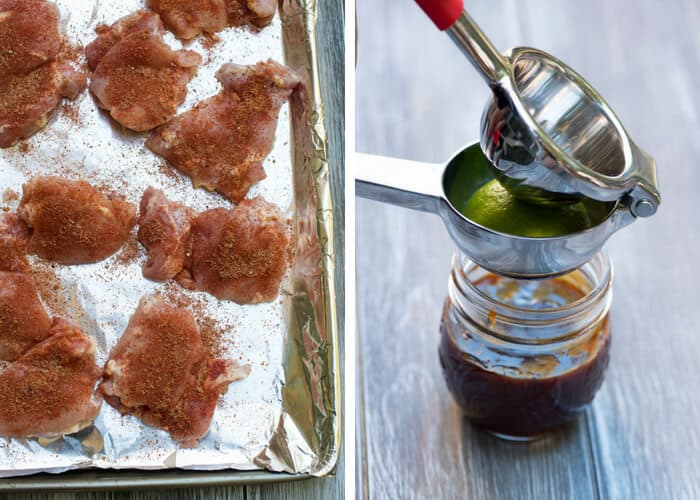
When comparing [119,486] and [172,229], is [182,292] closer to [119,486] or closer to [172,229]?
[172,229]

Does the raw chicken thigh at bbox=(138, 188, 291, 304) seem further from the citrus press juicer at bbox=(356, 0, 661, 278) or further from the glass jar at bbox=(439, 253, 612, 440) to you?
the glass jar at bbox=(439, 253, 612, 440)

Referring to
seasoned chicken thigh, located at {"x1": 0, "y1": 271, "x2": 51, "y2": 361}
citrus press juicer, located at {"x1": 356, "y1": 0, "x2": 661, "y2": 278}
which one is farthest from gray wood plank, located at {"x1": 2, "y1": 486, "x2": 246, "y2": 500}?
citrus press juicer, located at {"x1": 356, "y1": 0, "x2": 661, "y2": 278}

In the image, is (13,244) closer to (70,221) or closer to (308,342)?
(70,221)

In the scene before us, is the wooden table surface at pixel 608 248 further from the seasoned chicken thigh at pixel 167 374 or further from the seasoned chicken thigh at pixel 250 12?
the seasoned chicken thigh at pixel 250 12

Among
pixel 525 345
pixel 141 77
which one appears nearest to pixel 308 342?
pixel 525 345

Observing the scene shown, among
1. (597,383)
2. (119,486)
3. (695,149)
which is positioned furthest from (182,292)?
(695,149)

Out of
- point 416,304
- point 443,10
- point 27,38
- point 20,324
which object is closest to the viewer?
point 443,10
